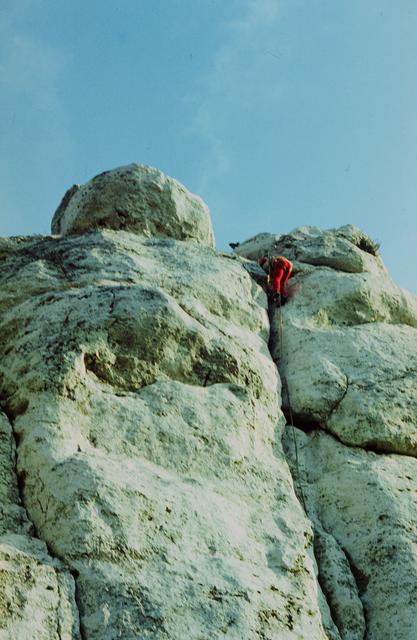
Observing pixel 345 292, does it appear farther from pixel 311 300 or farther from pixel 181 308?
pixel 181 308

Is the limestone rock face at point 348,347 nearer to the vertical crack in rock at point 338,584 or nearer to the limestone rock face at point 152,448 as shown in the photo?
the limestone rock face at point 152,448

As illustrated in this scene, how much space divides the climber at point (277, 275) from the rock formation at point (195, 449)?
0.70 feet

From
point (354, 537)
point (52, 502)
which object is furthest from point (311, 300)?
point (52, 502)

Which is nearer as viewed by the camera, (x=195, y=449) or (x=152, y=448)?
(x=152, y=448)

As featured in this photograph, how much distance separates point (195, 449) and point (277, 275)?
14.5ft

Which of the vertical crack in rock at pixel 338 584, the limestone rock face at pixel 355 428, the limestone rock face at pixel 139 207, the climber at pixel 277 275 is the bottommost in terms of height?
the vertical crack in rock at pixel 338 584

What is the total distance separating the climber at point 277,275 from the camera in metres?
10.9

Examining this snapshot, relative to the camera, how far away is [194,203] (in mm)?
12523

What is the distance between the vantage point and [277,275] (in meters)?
11.1

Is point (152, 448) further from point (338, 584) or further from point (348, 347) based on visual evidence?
point (348, 347)

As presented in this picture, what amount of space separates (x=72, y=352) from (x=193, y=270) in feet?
9.91

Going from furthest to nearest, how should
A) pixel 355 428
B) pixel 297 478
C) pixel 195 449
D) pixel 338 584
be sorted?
pixel 355 428
pixel 297 478
pixel 195 449
pixel 338 584

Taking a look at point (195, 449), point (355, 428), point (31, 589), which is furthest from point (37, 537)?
point (355, 428)

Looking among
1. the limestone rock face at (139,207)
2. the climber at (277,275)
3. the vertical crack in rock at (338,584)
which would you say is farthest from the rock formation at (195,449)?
the limestone rock face at (139,207)
